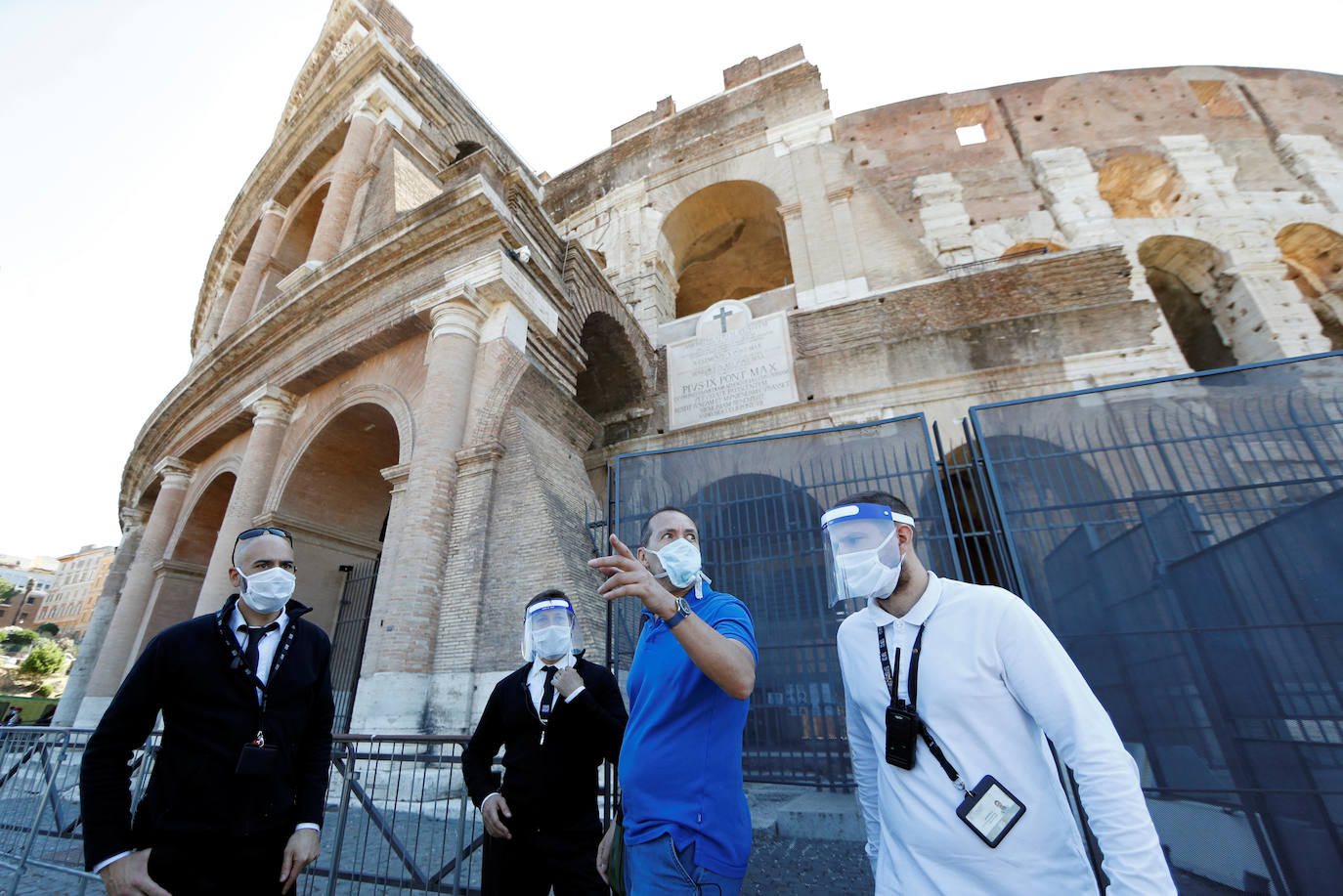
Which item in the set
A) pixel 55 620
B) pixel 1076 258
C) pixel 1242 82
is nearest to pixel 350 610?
pixel 1076 258

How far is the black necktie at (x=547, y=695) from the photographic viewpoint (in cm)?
234

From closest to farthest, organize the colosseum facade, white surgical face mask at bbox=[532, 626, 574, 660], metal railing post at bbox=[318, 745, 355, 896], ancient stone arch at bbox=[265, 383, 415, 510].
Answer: white surgical face mask at bbox=[532, 626, 574, 660] → metal railing post at bbox=[318, 745, 355, 896] → the colosseum facade → ancient stone arch at bbox=[265, 383, 415, 510]

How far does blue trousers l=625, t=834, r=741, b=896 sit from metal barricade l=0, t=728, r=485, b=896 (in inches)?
49.0

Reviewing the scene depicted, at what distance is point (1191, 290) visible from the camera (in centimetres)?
Result: 1277

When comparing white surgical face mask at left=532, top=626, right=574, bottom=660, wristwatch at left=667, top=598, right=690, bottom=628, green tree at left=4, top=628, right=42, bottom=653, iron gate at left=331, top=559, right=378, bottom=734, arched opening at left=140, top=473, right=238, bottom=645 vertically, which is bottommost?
wristwatch at left=667, top=598, right=690, bottom=628

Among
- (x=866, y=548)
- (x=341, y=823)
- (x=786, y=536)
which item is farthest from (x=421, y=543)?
(x=866, y=548)

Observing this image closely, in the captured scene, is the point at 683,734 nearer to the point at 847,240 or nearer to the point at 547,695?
the point at 547,695

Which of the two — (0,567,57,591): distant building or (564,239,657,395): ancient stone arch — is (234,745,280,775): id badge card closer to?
(564,239,657,395): ancient stone arch

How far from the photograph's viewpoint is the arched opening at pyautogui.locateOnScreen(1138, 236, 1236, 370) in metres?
12.2

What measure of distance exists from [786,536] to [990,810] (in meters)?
3.44

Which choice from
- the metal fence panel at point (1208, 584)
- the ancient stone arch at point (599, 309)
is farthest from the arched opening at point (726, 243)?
the metal fence panel at point (1208, 584)

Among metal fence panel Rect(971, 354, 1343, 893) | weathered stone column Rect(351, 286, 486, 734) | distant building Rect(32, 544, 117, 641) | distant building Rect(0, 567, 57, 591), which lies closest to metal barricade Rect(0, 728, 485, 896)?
weathered stone column Rect(351, 286, 486, 734)

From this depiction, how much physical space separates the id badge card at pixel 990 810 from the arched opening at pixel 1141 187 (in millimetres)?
16638

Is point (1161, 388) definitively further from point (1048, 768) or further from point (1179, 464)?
point (1048, 768)
